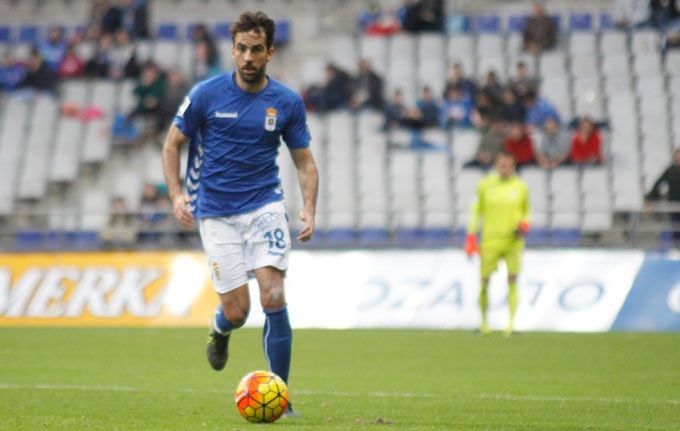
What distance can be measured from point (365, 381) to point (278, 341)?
317 centimetres

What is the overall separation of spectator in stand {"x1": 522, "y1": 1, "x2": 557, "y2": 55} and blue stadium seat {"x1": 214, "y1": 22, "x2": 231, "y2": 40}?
6.57m

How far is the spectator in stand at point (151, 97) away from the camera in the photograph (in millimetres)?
27703

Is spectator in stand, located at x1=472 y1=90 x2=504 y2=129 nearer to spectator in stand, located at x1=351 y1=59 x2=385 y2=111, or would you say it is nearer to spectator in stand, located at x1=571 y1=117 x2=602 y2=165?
spectator in stand, located at x1=571 y1=117 x2=602 y2=165

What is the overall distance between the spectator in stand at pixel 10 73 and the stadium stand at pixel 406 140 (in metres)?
0.44

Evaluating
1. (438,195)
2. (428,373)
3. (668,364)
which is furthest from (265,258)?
(438,195)

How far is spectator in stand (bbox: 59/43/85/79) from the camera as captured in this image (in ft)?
97.1

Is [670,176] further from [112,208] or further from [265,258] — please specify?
[265,258]

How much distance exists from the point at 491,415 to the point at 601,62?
18.3 m

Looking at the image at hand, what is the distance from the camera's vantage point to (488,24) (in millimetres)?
28859

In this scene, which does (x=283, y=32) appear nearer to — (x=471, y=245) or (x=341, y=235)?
(x=341, y=235)

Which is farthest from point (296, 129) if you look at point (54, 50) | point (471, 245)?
point (54, 50)

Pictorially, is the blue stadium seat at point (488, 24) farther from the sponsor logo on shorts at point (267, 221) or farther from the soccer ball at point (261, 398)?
the soccer ball at point (261, 398)

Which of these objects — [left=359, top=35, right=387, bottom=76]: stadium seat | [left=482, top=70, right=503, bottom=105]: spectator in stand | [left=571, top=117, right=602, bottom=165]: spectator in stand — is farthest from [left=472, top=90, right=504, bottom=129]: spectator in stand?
[left=359, top=35, right=387, bottom=76]: stadium seat

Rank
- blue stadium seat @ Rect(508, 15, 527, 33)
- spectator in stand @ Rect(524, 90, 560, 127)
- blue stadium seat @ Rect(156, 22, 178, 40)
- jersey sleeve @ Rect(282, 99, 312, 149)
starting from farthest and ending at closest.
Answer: blue stadium seat @ Rect(156, 22, 178, 40), blue stadium seat @ Rect(508, 15, 527, 33), spectator in stand @ Rect(524, 90, 560, 127), jersey sleeve @ Rect(282, 99, 312, 149)
